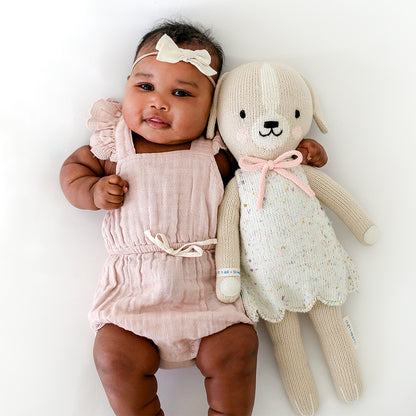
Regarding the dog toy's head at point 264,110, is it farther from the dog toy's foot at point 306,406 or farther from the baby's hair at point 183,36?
the dog toy's foot at point 306,406

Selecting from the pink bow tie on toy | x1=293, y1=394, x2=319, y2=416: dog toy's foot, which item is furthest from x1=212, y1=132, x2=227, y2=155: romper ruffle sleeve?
x1=293, y1=394, x2=319, y2=416: dog toy's foot

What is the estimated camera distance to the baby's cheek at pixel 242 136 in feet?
3.87

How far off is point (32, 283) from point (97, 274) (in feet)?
0.58

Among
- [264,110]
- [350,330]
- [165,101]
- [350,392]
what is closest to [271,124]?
[264,110]

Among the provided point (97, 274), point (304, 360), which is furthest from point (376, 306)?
point (97, 274)

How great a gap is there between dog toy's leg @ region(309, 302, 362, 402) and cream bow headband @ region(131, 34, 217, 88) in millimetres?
720

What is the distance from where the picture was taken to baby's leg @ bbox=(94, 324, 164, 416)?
1007 mm

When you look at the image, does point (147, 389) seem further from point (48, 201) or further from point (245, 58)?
point (245, 58)

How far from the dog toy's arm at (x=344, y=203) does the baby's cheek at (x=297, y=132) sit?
0.32 feet

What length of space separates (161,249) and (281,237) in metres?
0.32

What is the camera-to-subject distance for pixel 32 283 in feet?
4.03

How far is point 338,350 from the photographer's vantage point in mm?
1199

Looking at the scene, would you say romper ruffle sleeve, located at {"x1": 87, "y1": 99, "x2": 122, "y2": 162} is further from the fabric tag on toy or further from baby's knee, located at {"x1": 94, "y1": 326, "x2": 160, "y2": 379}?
the fabric tag on toy

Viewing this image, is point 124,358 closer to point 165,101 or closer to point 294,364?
point 294,364
